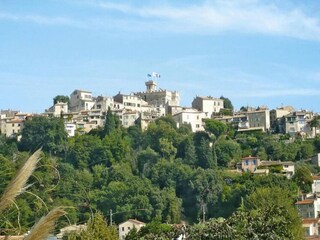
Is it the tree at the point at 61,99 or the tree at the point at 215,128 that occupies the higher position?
the tree at the point at 61,99

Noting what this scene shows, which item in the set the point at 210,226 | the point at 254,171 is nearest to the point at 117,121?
the point at 254,171

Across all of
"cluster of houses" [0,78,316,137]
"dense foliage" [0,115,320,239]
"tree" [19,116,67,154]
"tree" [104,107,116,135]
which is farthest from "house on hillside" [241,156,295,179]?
"tree" [19,116,67,154]

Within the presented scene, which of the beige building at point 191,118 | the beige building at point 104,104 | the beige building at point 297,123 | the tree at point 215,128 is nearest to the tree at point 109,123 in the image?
the beige building at point 104,104

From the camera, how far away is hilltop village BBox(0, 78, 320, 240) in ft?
189

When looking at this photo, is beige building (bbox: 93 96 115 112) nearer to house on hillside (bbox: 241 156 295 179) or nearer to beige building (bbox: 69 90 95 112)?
beige building (bbox: 69 90 95 112)

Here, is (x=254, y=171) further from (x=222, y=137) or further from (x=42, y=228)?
(x=42, y=228)

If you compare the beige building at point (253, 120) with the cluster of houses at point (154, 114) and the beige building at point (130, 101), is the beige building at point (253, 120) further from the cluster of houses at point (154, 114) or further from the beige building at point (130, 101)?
the beige building at point (130, 101)

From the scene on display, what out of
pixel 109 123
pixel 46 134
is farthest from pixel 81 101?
pixel 46 134

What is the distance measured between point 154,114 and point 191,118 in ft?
16.4

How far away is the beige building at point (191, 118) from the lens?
3273 inches

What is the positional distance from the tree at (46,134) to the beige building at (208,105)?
20.0 metres

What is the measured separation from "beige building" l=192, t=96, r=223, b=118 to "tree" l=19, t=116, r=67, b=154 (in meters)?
20.0

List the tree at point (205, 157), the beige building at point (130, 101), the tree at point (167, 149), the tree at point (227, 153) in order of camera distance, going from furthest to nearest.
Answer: the beige building at point (130, 101) < the tree at point (167, 149) < the tree at point (227, 153) < the tree at point (205, 157)

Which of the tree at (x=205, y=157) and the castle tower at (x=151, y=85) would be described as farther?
the castle tower at (x=151, y=85)
